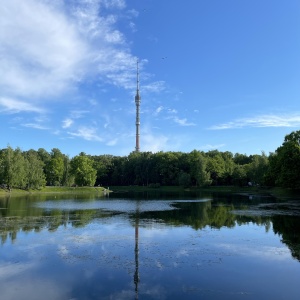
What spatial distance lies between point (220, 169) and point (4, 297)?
380 feet

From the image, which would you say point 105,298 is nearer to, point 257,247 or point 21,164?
point 257,247

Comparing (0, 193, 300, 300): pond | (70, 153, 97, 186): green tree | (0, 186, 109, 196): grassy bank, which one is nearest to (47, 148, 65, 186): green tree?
(70, 153, 97, 186): green tree

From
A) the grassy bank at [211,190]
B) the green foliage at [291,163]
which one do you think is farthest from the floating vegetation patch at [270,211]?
the grassy bank at [211,190]

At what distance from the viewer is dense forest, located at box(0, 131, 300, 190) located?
230 ft

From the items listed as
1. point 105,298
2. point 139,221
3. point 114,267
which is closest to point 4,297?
point 105,298

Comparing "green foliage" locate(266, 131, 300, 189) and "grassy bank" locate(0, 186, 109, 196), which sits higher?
"green foliage" locate(266, 131, 300, 189)

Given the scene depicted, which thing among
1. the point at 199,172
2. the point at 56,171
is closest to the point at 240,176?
the point at 199,172

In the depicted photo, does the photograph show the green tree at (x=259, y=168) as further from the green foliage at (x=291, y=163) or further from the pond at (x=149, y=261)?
the pond at (x=149, y=261)

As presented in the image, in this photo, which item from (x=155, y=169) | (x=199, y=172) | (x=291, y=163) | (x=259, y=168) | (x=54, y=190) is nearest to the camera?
(x=291, y=163)

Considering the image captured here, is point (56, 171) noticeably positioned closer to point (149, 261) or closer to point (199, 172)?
point (199, 172)

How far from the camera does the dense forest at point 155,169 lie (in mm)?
70125

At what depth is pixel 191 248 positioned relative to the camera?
19344 mm

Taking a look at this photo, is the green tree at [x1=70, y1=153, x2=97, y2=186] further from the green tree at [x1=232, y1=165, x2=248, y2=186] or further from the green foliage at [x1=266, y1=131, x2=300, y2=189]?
the green foliage at [x1=266, y1=131, x2=300, y2=189]

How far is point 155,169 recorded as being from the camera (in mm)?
141250
